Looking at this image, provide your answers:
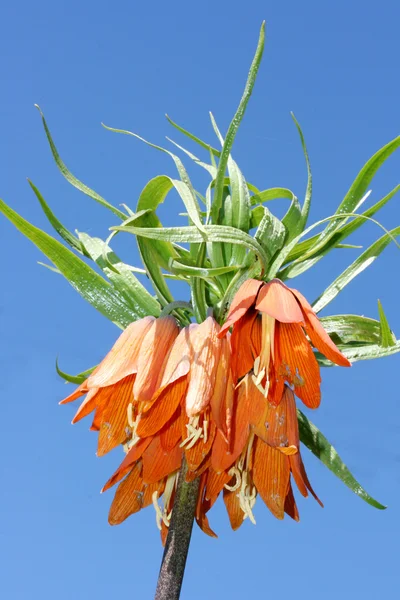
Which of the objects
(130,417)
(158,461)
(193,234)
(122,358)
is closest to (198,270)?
(193,234)

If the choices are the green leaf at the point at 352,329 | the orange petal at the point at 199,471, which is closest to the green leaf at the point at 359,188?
the green leaf at the point at 352,329

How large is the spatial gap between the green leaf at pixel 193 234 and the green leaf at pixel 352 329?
1.35ft

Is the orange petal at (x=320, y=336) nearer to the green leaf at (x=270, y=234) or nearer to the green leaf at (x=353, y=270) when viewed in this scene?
the green leaf at (x=270, y=234)

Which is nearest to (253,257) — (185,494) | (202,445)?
(202,445)

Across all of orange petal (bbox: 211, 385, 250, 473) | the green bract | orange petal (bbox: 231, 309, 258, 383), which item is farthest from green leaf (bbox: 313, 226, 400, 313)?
orange petal (bbox: 211, 385, 250, 473)

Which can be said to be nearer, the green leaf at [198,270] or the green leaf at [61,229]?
the green leaf at [198,270]

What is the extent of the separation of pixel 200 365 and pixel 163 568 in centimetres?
51

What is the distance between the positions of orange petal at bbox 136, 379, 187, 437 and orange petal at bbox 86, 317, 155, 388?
10 centimetres

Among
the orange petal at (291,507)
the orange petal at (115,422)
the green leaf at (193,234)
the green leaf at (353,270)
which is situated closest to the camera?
the green leaf at (193,234)

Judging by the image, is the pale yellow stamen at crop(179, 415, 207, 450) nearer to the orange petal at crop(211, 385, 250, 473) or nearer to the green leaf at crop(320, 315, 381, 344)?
the orange petal at crop(211, 385, 250, 473)

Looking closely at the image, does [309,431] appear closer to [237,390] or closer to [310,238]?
[237,390]

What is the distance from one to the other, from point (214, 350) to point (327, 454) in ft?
1.76

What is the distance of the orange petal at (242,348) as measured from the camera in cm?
192

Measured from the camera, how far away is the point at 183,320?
2.19 meters
